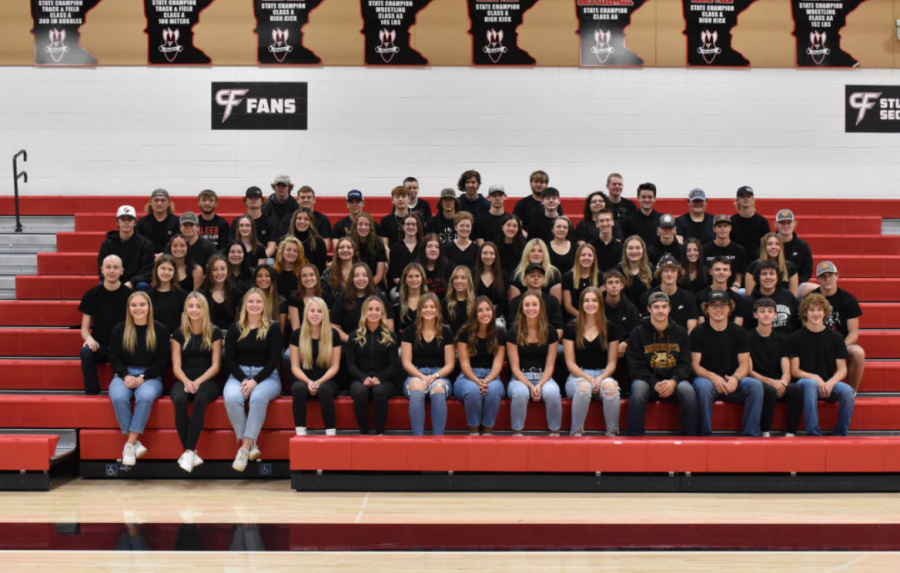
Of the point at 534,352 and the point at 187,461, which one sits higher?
the point at 534,352

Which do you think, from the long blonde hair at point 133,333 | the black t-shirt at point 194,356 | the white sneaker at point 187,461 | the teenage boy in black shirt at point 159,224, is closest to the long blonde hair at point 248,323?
the black t-shirt at point 194,356

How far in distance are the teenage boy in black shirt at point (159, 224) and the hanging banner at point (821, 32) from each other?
6.66 m

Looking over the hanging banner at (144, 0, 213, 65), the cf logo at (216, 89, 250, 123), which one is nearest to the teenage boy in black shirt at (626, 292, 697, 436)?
the cf logo at (216, 89, 250, 123)

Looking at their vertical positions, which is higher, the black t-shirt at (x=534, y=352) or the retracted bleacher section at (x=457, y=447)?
the black t-shirt at (x=534, y=352)

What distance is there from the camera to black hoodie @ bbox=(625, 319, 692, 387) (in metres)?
6.03

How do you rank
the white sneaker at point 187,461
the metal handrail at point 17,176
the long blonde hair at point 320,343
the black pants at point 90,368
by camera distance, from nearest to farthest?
the white sneaker at point 187,461 → the long blonde hair at point 320,343 → the black pants at point 90,368 → the metal handrail at point 17,176

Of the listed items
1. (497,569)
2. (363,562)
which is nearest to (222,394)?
(363,562)

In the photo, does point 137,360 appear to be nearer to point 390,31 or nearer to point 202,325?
point 202,325

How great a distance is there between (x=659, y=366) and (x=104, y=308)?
13.1ft

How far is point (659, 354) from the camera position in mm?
6035

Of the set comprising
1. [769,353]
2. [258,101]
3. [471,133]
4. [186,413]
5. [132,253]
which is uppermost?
[258,101]

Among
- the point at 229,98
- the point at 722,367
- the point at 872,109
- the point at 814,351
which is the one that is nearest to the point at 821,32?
the point at 872,109

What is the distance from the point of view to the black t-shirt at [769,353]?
617cm

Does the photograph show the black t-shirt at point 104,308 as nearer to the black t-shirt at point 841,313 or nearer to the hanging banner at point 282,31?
the hanging banner at point 282,31
